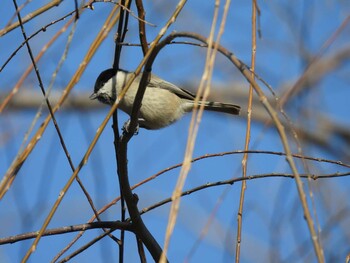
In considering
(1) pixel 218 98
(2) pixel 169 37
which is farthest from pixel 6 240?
(1) pixel 218 98

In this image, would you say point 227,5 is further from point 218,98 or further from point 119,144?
point 218,98

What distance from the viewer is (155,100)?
3.79 metres

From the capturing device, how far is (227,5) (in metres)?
1.48

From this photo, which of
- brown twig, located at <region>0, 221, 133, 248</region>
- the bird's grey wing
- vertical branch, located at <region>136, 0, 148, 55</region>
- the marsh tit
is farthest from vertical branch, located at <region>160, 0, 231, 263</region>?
the bird's grey wing

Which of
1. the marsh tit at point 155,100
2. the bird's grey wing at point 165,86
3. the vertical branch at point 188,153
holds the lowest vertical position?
the vertical branch at point 188,153

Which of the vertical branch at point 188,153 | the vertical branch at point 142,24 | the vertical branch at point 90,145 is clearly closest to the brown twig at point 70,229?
the vertical branch at point 90,145

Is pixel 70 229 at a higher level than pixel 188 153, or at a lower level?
higher

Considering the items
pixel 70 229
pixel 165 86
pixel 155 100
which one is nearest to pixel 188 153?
pixel 70 229

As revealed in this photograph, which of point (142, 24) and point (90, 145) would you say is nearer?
point (90, 145)

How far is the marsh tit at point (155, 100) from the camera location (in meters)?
3.73

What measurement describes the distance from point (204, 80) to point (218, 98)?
6038 mm

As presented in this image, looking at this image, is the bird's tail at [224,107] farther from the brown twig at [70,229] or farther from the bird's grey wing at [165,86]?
the brown twig at [70,229]

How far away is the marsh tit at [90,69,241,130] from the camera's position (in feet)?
12.2

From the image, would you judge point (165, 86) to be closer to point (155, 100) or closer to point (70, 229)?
point (155, 100)
